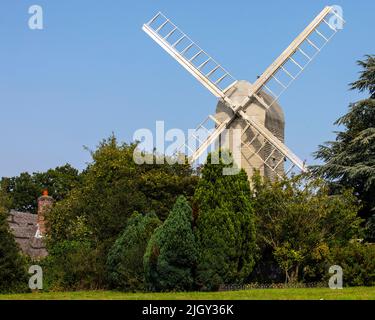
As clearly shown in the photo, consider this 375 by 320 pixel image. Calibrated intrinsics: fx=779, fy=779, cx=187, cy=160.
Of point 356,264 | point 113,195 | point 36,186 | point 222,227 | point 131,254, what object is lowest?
point 356,264

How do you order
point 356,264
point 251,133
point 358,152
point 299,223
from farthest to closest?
point 251,133 < point 358,152 < point 299,223 < point 356,264

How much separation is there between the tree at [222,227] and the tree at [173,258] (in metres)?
0.42

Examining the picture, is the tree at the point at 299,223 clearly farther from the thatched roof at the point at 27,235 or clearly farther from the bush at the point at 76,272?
the thatched roof at the point at 27,235

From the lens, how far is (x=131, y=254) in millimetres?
23547

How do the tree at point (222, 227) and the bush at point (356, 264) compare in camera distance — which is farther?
the bush at point (356, 264)

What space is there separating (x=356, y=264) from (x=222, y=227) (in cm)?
431

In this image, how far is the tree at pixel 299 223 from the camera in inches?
985

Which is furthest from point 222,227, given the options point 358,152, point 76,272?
point 358,152

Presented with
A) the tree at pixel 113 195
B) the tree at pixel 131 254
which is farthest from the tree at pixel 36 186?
the tree at pixel 131 254

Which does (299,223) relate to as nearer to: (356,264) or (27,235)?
(356,264)

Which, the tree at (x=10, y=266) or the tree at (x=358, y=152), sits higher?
the tree at (x=358, y=152)

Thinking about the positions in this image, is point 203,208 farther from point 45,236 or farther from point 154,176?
point 45,236

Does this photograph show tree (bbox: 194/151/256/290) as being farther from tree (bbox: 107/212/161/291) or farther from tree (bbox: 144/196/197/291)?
tree (bbox: 107/212/161/291)

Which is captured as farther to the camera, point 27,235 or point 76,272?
point 27,235
